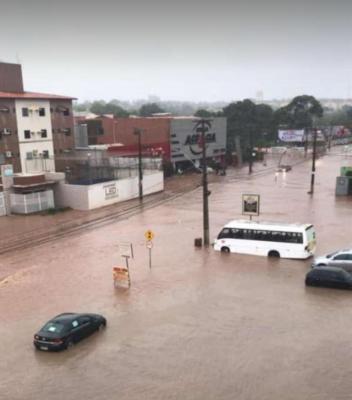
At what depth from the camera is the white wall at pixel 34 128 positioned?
169 ft

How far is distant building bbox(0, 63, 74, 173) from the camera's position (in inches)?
1980

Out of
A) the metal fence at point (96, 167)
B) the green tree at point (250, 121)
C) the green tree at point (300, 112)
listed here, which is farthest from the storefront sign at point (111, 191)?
the green tree at point (300, 112)

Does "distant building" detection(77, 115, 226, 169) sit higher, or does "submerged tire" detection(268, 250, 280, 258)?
"distant building" detection(77, 115, 226, 169)

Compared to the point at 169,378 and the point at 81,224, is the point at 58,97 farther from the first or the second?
the point at 169,378

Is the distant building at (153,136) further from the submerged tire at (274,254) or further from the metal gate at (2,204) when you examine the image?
the submerged tire at (274,254)

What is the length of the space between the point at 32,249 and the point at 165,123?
134 feet

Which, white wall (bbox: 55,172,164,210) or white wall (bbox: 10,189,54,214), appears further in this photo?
white wall (bbox: 55,172,164,210)

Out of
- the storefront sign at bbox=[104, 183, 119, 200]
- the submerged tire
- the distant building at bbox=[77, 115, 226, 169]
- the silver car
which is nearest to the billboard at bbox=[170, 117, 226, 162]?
the distant building at bbox=[77, 115, 226, 169]

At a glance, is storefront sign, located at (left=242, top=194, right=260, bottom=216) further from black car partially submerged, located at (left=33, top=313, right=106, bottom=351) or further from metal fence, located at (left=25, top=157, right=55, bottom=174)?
metal fence, located at (left=25, top=157, right=55, bottom=174)

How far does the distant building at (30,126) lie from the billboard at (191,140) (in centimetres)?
1799

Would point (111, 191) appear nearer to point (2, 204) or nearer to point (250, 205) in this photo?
point (2, 204)

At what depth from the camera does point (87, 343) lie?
57.2 feet

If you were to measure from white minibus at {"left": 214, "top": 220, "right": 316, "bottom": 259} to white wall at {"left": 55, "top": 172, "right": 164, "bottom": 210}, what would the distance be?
19461 mm

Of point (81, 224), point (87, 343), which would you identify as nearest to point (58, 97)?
point (81, 224)
